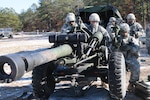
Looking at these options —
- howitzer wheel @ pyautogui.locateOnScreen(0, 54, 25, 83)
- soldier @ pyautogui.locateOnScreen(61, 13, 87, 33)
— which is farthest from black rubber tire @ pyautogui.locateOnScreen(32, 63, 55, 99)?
howitzer wheel @ pyautogui.locateOnScreen(0, 54, 25, 83)

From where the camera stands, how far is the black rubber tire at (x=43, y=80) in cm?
685

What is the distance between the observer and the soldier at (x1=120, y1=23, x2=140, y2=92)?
7.07 meters

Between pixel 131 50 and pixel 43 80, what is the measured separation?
1.92 m

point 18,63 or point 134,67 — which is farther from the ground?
point 18,63

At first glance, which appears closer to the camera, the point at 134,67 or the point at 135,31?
the point at 134,67

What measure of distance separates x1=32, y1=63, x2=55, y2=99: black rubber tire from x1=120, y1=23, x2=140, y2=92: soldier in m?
1.58

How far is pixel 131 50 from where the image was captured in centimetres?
711

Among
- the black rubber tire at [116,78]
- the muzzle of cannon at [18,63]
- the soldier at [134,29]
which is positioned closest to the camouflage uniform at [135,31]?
the soldier at [134,29]

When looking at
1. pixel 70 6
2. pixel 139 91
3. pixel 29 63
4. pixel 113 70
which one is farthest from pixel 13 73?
pixel 70 6

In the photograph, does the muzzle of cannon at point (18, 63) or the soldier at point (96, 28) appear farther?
the soldier at point (96, 28)

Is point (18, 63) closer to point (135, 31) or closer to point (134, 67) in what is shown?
point (134, 67)

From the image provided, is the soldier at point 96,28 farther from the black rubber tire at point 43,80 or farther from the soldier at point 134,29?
the soldier at point 134,29

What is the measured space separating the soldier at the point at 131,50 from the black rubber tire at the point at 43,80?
1.58m

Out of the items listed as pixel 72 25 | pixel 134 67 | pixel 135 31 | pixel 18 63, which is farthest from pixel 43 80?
pixel 18 63
